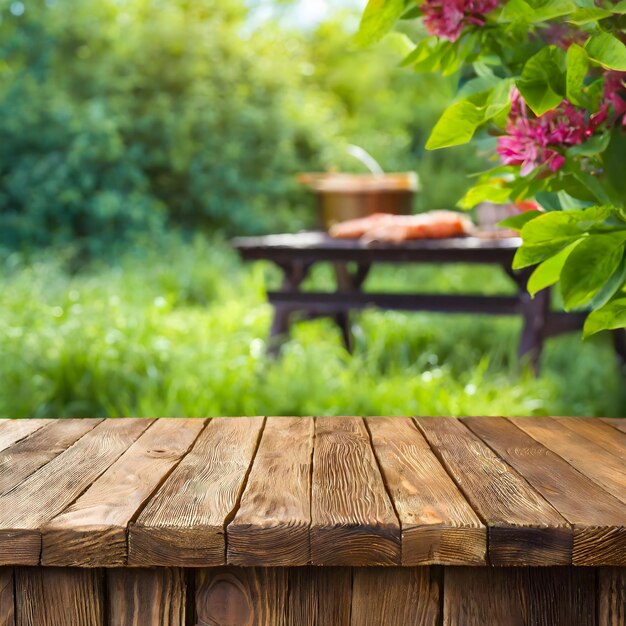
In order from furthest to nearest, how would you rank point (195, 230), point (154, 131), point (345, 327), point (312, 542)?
point (195, 230) < point (154, 131) < point (345, 327) < point (312, 542)

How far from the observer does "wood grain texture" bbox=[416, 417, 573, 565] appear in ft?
3.59

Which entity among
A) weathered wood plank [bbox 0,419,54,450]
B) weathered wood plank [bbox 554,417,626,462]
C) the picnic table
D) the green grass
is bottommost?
the green grass

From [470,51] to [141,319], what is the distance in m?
3.54

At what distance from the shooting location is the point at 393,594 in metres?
1.18

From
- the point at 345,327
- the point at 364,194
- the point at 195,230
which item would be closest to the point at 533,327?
the point at 345,327

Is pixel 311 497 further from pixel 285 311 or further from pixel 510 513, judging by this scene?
pixel 285 311

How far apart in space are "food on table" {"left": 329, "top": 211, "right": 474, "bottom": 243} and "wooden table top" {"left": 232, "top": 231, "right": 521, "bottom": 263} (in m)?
0.03

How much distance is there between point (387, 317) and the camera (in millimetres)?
5570

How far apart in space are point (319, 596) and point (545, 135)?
0.71 m

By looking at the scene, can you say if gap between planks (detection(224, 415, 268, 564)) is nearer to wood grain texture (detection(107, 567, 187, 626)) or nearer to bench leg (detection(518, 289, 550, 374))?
wood grain texture (detection(107, 567, 187, 626))

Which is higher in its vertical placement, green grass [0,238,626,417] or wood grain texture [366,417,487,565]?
wood grain texture [366,417,487,565]

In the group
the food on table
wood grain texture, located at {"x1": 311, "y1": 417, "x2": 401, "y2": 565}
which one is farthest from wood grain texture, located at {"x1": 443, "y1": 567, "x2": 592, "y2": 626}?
the food on table

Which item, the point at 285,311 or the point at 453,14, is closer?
the point at 453,14

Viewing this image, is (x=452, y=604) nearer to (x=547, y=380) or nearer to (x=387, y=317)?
(x=547, y=380)
